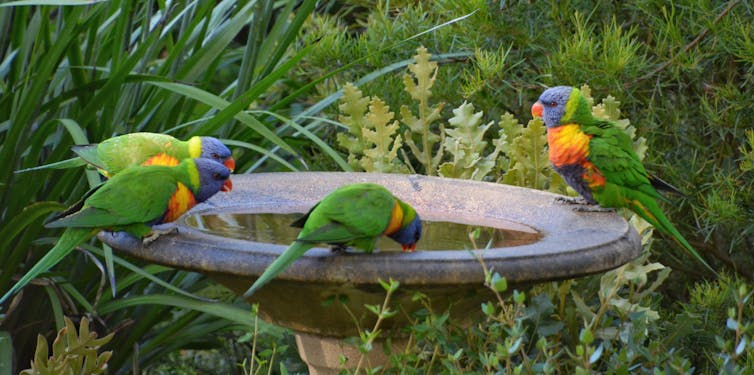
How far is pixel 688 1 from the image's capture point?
3.03 metres

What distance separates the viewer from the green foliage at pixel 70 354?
195 centimetres

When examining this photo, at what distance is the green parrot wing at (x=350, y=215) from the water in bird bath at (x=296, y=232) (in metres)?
0.42

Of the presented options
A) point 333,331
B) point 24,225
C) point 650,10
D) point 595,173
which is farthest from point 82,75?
point 650,10

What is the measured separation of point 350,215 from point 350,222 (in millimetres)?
15

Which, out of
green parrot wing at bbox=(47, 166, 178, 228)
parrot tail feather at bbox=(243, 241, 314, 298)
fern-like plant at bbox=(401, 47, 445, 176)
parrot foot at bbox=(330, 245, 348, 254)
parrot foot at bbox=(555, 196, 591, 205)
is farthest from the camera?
fern-like plant at bbox=(401, 47, 445, 176)

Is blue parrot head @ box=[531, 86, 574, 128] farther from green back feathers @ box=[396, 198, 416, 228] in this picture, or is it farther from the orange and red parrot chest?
green back feathers @ box=[396, 198, 416, 228]

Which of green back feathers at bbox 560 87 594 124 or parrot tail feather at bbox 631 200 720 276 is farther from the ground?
green back feathers at bbox 560 87 594 124

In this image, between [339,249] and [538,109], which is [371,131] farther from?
[339,249]

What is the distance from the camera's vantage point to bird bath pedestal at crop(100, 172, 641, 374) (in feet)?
6.01

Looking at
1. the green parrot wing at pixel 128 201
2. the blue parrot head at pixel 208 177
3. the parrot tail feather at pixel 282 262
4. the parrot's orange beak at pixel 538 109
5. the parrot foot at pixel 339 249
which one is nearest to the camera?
the parrot tail feather at pixel 282 262

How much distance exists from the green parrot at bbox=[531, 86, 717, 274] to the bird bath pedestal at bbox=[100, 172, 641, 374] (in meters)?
0.11

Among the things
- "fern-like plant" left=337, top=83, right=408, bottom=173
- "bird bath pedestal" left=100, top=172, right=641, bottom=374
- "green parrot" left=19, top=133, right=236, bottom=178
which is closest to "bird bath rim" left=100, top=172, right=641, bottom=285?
"bird bath pedestal" left=100, top=172, right=641, bottom=374

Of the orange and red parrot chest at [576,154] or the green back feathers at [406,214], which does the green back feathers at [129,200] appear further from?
the orange and red parrot chest at [576,154]

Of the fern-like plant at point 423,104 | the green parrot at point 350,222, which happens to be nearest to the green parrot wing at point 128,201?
the green parrot at point 350,222
